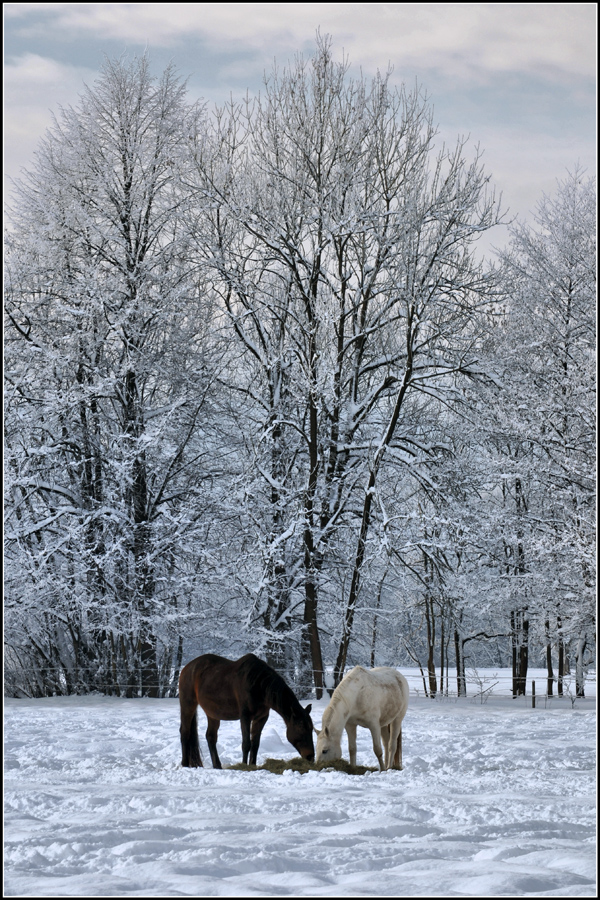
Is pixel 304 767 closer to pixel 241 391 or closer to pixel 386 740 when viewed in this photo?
pixel 386 740

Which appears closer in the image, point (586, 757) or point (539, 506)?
point (586, 757)

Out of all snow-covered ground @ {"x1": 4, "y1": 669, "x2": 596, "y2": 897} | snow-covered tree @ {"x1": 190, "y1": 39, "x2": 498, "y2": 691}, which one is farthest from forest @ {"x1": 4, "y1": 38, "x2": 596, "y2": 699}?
snow-covered ground @ {"x1": 4, "y1": 669, "x2": 596, "y2": 897}

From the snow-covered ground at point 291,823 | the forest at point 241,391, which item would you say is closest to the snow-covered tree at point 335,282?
the forest at point 241,391

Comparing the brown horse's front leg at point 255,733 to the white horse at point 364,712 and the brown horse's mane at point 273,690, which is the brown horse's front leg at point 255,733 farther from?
the white horse at point 364,712

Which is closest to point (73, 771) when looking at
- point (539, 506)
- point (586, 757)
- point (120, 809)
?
point (120, 809)

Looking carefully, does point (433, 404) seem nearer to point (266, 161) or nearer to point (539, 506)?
point (539, 506)

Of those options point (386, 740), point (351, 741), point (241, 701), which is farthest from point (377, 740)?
point (241, 701)

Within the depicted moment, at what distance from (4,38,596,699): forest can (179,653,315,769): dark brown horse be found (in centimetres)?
677

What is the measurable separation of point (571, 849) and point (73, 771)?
4.25 metres

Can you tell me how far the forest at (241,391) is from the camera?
14.4 meters

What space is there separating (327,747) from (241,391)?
10.3 m

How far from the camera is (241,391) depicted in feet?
53.4

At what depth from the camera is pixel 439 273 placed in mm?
14617

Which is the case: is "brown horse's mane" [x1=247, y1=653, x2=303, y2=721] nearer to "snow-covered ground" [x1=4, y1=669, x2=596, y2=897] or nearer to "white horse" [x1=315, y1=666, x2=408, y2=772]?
"white horse" [x1=315, y1=666, x2=408, y2=772]
